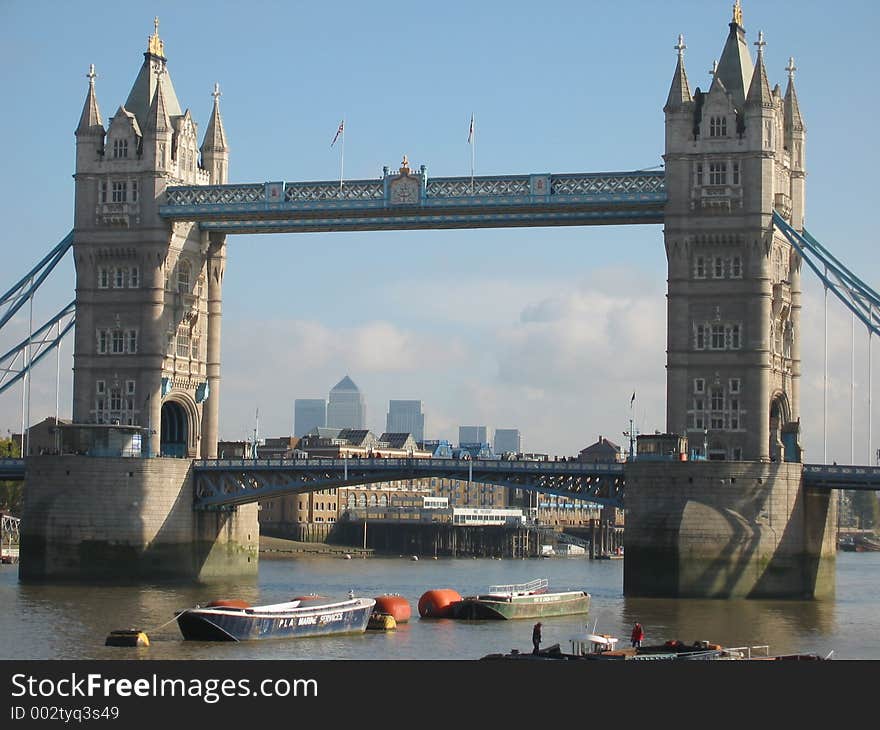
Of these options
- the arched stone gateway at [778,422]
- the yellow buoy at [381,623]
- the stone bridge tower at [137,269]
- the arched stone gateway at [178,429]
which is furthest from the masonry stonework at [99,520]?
the arched stone gateway at [778,422]

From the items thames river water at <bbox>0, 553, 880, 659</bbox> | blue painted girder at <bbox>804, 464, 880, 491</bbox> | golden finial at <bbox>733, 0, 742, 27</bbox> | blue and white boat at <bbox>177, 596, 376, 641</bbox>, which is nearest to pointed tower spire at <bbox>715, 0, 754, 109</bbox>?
golden finial at <bbox>733, 0, 742, 27</bbox>

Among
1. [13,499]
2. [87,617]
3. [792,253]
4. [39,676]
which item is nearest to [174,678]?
[39,676]

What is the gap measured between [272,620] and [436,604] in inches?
664

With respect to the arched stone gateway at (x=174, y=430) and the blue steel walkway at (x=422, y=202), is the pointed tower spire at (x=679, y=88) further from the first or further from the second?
the arched stone gateway at (x=174, y=430)

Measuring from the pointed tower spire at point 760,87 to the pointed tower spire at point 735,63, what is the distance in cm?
158

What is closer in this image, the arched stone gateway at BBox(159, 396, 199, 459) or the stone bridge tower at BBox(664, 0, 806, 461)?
the stone bridge tower at BBox(664, 0, 806, 461)

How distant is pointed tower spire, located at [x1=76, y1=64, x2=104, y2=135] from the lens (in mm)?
130250

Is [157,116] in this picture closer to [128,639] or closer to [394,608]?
[394,608]

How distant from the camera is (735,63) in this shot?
389 ft

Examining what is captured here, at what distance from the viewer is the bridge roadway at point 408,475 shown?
11688 centimetres

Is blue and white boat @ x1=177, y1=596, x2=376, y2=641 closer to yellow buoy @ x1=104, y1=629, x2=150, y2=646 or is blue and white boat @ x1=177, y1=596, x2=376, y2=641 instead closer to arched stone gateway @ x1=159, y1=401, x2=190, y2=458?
yellow buoy @ x1=104, y1=629, x2=150, y2=646

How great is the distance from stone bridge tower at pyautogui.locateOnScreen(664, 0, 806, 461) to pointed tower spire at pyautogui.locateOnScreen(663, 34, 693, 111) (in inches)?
2.4

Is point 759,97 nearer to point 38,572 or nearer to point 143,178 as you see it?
point 143,178

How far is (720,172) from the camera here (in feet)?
381
